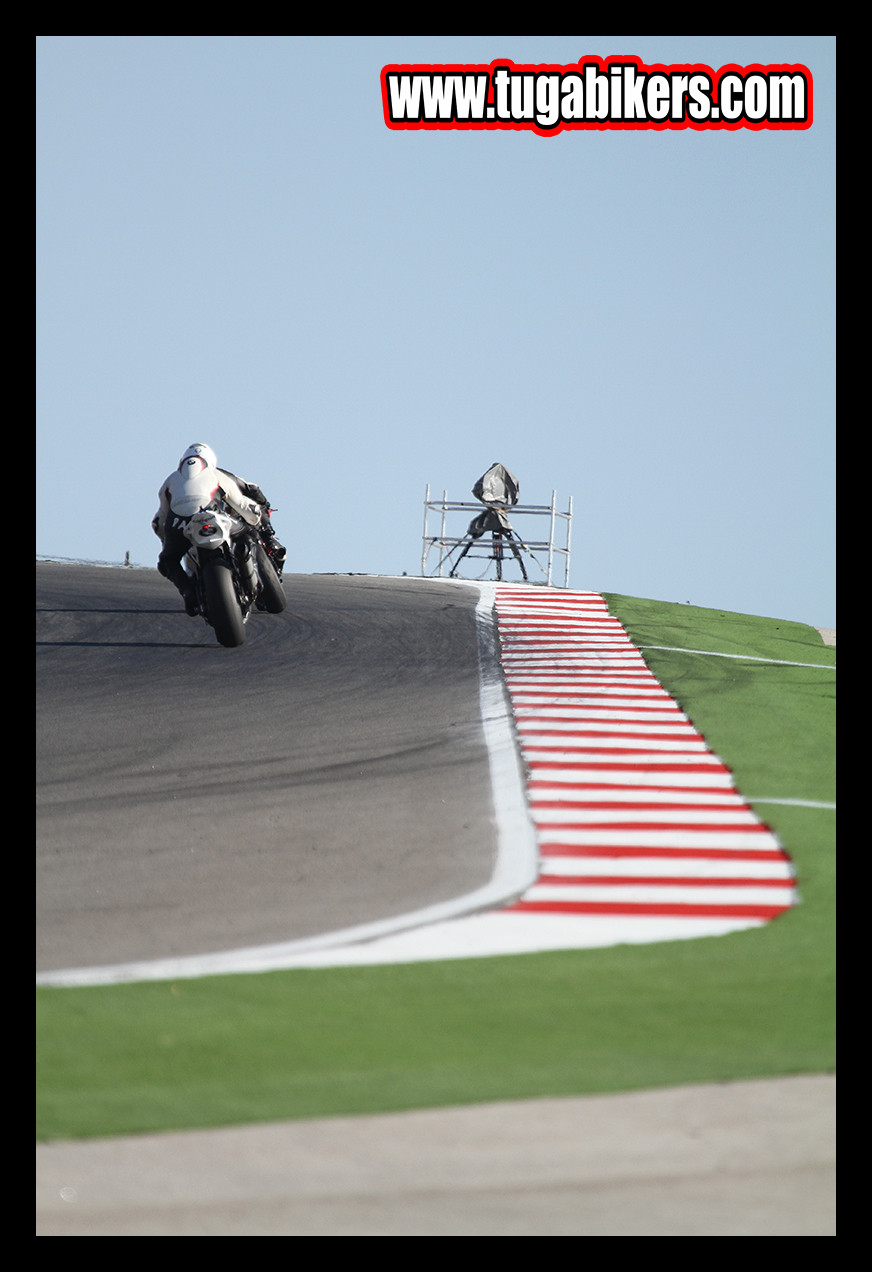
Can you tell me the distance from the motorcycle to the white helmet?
0.39 meters

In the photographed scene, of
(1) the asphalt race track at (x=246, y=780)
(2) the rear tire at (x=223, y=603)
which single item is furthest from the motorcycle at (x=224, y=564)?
(1) the asphalt race track at (x=246, y=780)

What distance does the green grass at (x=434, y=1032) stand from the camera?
4.49 meters

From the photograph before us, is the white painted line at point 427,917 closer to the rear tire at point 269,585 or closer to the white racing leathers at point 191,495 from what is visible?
the white racing leathers at point 191,495

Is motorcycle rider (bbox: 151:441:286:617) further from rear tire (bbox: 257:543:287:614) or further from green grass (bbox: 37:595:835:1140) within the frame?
green grass (bbox: 37:595:835:1140)

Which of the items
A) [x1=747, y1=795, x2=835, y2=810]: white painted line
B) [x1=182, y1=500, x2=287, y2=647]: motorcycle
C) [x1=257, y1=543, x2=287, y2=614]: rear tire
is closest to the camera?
[x1=747, y1=795, x2=835, y2=810]: white painted line

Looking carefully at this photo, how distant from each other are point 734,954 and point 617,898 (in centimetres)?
103

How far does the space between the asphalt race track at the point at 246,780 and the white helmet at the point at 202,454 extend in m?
1.93

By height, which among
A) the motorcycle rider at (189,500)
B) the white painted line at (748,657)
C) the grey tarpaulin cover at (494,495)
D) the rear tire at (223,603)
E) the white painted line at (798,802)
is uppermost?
the grey tarpaulin cover at (494,495)

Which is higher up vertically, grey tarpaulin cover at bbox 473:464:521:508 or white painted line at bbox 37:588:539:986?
grey tarpaulin cover at bbox 473:464:521:508

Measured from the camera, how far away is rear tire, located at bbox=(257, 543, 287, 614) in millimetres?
14213

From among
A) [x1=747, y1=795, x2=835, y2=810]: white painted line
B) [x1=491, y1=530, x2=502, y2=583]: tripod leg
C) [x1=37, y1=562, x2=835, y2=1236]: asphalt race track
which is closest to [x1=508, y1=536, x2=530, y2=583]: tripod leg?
[x1=491, y1=530, x2=502, y2=583]: tripod leg
